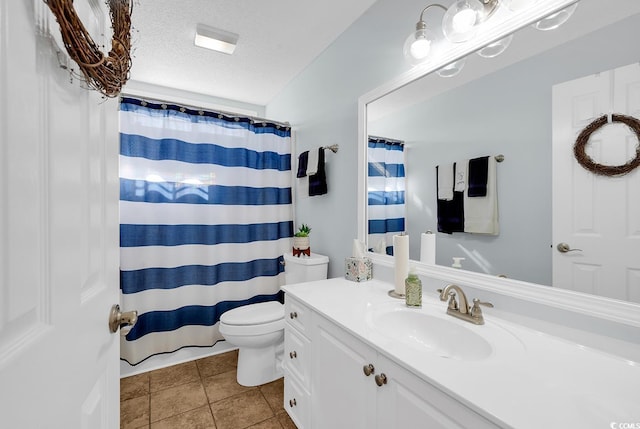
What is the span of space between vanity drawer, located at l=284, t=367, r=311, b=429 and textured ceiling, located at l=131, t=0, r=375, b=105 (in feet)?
6.53

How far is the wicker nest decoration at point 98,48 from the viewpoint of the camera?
0.46 metres

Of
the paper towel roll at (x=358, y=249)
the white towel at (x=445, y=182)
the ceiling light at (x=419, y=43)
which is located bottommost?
the paper towel roll at (x=358, y=249)

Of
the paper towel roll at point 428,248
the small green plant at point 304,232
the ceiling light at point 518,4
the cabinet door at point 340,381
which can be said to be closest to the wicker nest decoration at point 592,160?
the ceiling light at point 518,4

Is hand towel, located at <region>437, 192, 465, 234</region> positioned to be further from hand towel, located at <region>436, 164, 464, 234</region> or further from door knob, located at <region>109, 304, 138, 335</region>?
door knob, located at <region>109, 304, 138, 335</region>

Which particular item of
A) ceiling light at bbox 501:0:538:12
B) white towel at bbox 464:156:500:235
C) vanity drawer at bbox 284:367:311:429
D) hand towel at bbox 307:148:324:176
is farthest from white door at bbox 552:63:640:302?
hand towel at bbox 307:148:324:176

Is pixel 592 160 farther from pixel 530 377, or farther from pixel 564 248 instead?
pixel 530 377

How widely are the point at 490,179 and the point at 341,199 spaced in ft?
3.20

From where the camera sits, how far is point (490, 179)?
1133 mm

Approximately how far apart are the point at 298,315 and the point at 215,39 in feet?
6.26

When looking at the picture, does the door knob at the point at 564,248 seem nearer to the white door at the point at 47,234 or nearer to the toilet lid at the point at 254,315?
the white door at the point at 47,234

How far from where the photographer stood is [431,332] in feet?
3.64

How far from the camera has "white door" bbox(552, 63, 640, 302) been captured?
2.62 feet

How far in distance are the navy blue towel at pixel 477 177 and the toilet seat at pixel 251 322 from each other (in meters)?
1.41
